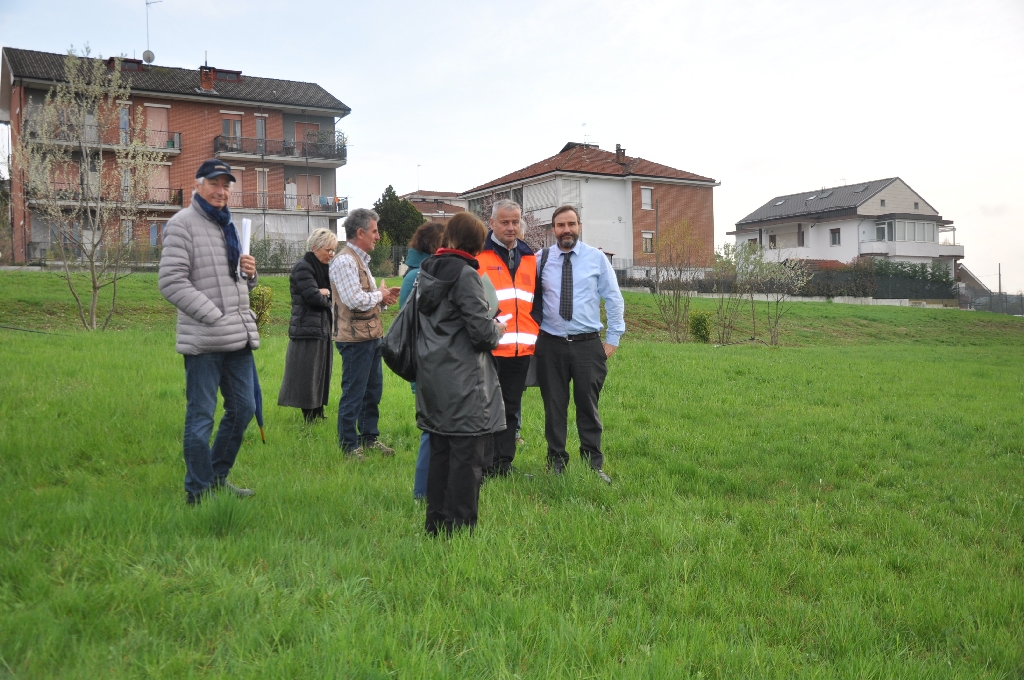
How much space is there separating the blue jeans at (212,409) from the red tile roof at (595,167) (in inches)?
1918

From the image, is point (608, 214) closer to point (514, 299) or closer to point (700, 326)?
point (700, 326)

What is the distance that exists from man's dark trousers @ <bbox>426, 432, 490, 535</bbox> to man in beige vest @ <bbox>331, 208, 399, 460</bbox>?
6.78ft

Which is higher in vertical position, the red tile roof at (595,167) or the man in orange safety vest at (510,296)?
the red tile roof at (595,167)

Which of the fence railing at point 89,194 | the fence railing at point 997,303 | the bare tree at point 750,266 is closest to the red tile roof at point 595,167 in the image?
the fence railing at point 997,303

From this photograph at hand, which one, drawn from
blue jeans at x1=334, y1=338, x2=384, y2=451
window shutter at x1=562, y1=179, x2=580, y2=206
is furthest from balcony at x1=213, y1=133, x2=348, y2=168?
blue jeans at x1=334, y1=338, x2=384, y2=451

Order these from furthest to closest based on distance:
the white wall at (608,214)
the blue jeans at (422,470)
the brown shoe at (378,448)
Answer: the white wall at (608,214) < the brown shoe at (378,448) < the blue jeans at (422,470)

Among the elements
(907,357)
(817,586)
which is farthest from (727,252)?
(817,586)

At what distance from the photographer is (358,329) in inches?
266

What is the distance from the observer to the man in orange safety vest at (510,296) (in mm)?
5941

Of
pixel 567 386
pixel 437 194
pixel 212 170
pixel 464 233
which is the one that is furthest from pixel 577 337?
pixel 437 194

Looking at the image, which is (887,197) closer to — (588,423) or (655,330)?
(655,330)

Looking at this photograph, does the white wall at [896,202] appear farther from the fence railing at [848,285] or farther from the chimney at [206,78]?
the chimney at [206,78]

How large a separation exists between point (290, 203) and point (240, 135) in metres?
4.81

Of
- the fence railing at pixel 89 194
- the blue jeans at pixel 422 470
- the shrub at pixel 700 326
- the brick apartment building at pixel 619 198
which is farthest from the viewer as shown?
the brick apartment building at pixel 619 198
